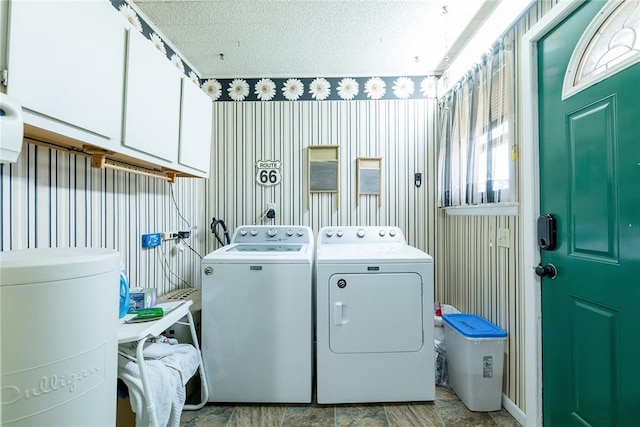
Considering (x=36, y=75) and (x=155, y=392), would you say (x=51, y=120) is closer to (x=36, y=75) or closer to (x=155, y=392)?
(x=36, y=75)

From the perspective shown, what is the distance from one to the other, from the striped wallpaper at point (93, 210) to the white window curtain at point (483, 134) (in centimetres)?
226

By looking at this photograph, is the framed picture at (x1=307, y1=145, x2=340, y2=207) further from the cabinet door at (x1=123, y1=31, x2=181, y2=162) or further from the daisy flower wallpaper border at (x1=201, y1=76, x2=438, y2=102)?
the cabinet door at (x1=123, y1=31, x2=181, y2=162)

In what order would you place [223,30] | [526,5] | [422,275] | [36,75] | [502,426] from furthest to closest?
[223,30], [422,275], [502,426], [526,5], [36,75]

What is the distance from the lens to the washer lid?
2.46 feet

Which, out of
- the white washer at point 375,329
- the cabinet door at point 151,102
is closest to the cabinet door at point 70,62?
the cabinet door at point 151,102

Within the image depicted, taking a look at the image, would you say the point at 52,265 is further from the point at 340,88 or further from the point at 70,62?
the point at 340,88

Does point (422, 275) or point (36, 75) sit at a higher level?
point (36, 75)

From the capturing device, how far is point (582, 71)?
122cm

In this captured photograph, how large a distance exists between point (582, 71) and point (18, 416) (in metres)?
2.31

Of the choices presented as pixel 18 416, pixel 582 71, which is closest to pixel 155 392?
pixel 18 416

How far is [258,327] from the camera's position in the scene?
1735mm

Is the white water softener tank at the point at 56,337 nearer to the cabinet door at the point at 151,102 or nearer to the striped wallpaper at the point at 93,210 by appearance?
the striped wallpaper at the point at 93,210

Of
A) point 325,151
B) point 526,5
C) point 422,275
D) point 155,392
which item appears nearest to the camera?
point 155,392

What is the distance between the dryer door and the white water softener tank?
45.6 inches
